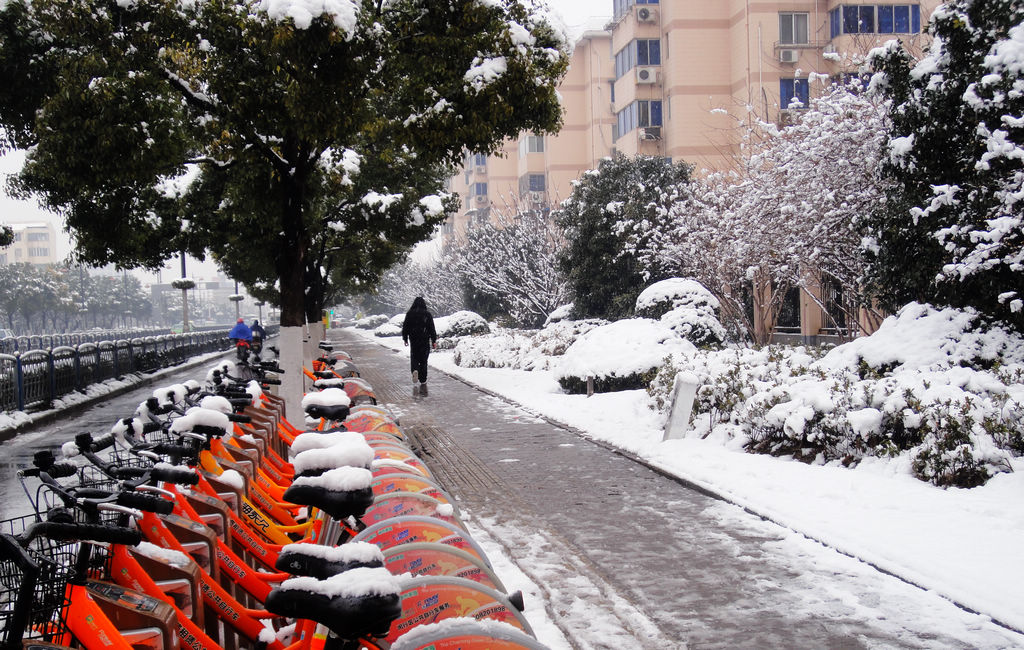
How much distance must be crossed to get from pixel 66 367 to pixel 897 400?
55.5 ft

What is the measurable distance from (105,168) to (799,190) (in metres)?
11.4

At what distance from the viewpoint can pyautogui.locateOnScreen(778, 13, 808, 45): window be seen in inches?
1410

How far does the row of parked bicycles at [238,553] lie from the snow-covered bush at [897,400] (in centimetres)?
480

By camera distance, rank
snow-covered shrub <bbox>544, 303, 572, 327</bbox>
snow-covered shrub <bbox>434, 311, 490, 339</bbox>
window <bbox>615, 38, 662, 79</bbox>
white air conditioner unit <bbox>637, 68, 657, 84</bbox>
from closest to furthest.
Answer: snow-covered shrub <bbox>544, 303, 572, 327</bbox>
snow-covered shrub <bbox>434, 311, 490, 339</bbox>
white air conditioner unit <bbox>637, 68, 657, 84</bbox>
window <bbox>615, 38, 662, 79</bbox>

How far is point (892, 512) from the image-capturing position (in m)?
6.50

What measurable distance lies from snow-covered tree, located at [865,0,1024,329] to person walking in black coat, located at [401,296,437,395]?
9607mm

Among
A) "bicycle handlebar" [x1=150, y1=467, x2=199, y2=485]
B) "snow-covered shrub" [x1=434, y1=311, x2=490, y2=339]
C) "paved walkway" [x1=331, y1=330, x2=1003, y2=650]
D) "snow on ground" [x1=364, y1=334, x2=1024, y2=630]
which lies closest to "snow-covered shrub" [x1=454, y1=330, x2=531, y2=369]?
"snow-covered shrub" [x1=434, y1=311, x2=490, y2=339]

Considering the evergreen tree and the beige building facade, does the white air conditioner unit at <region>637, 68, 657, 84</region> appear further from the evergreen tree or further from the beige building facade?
the evergreen tree

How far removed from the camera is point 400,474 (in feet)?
15.6

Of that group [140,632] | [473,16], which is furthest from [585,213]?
[140,632]

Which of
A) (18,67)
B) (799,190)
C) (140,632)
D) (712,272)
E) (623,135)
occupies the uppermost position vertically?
(623,135)

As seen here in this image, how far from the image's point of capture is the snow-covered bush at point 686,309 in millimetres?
16312

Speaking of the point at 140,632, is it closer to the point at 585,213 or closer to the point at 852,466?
the point at 852,466

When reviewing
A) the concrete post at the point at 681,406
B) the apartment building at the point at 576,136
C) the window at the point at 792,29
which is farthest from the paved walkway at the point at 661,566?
the apartment building at the point at 576,136
